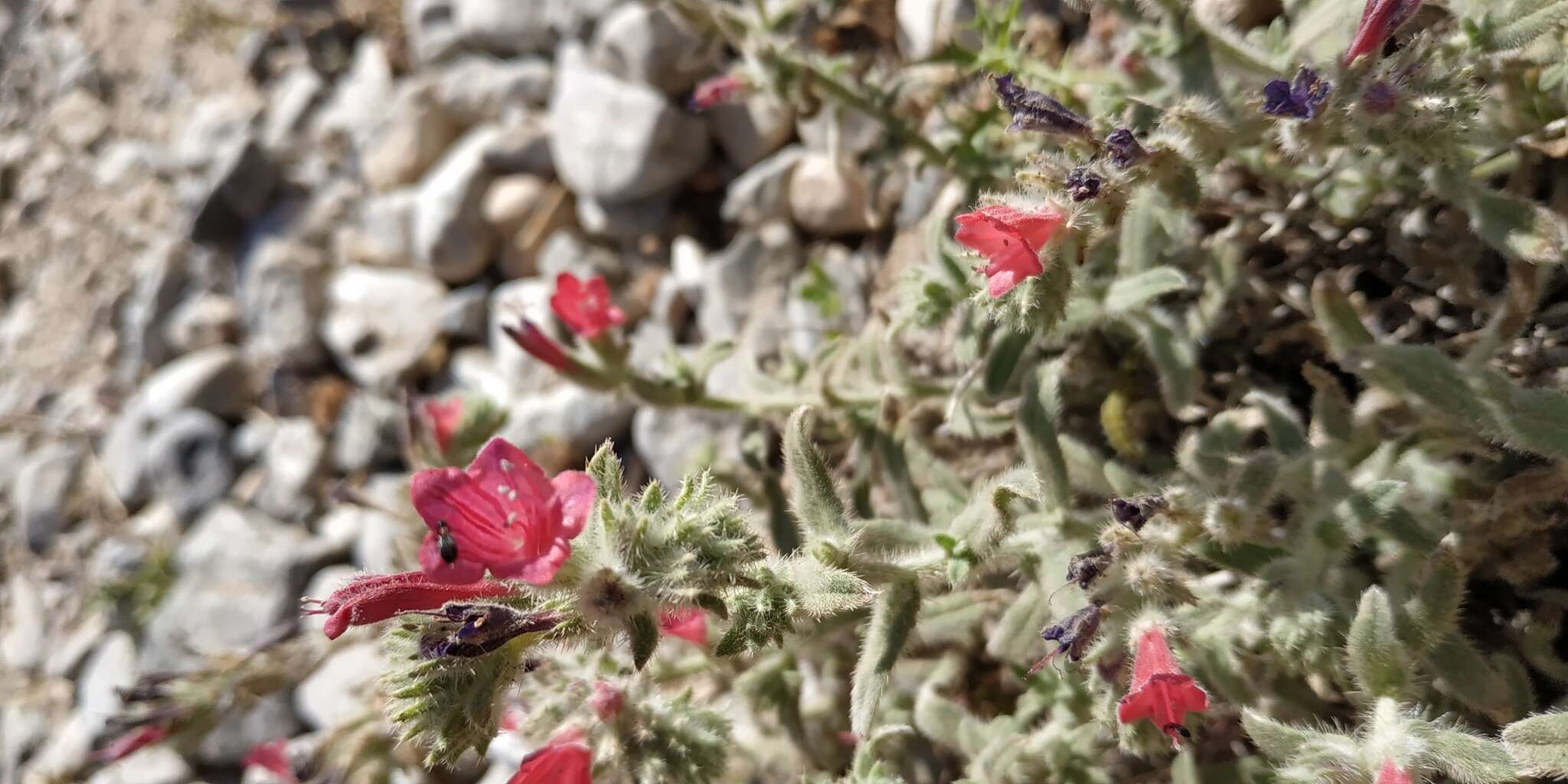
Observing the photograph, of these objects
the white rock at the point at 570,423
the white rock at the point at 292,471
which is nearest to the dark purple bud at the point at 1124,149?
the white rock at the point at 570,423

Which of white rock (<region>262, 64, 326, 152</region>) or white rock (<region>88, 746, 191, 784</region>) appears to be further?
white rock (<region>262, 64, 326, 152</region>)

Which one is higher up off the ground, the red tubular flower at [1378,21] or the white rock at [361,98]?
the red tubular flower at [1378,21]

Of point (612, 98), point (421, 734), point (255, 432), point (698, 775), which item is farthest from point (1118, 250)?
point (255, 432)

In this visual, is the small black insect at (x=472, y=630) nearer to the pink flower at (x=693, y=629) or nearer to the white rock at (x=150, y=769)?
the pink flower at (x=693, y=629)

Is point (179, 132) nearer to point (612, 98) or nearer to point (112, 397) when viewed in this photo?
point (112, 397)

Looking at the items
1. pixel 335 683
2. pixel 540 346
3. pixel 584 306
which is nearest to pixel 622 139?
pixel 584 306

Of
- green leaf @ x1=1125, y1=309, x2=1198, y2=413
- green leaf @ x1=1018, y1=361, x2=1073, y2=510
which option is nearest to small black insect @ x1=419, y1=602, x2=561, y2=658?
green leaf @ x1=1018, y1=361, x2=1073, y2=510

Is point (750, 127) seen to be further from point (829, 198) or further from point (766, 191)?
point (829, 198)

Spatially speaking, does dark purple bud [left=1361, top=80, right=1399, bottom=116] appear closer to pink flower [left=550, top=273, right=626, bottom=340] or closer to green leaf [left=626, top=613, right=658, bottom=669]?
green leaf [left=626, top=613, right=658, bottom=669]
